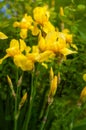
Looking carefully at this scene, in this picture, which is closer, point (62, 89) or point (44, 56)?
point (44, 56)

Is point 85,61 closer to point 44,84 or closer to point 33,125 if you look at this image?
point 44,84

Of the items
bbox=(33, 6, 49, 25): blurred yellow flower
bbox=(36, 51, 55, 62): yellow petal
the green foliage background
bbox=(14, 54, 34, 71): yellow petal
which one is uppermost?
bbox=(33, 6, 49, 25): blurred yellow flower

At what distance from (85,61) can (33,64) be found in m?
0.55

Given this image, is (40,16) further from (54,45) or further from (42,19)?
(54,45)

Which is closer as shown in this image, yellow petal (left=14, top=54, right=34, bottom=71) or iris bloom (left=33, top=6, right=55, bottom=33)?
yellow petal (left=14, top=54, right=34, bottom=71)

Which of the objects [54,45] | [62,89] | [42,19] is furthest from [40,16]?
[62,89]

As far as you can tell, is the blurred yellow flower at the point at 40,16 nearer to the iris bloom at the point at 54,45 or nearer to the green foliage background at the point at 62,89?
the iris bloom at the point at 54,45

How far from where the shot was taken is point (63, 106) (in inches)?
69.1

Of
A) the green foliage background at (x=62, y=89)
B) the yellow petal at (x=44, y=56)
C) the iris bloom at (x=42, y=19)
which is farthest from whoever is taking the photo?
the green foliage background at (x=62, y=89)

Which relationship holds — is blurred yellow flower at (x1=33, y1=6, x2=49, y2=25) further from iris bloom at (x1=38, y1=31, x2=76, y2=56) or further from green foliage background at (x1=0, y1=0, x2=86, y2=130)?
green foliage background at (x1=0, y1=0, x2=86, y2=130)

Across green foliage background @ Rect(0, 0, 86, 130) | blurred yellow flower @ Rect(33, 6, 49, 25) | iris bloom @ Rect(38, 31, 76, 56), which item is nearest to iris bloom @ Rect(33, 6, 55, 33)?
blurred yellow flower @ Rect(33, 6, 49, 25)

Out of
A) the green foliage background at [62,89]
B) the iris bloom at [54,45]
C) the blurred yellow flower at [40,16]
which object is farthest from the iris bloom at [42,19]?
the green foliage background at [62,89]

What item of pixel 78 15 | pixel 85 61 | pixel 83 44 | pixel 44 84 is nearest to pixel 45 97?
pixel 44 84

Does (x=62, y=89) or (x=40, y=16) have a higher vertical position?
(x=40, y=16)
